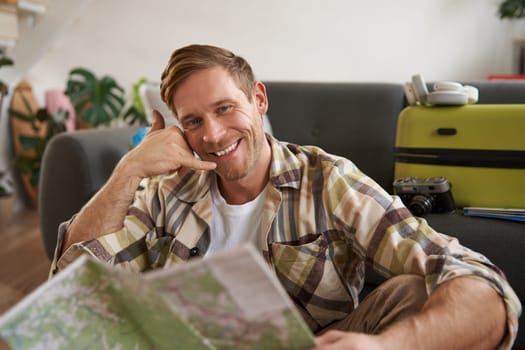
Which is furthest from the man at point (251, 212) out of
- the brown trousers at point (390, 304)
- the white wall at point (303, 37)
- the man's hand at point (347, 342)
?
the white wall at point (303, 37)

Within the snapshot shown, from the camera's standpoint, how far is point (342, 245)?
1089mm

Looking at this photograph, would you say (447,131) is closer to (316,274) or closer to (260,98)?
(260,98)

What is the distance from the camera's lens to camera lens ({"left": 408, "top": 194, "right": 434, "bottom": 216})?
1553 mm

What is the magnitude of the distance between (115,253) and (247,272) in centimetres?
70

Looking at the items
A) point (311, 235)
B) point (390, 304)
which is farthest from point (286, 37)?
point (390, 304)

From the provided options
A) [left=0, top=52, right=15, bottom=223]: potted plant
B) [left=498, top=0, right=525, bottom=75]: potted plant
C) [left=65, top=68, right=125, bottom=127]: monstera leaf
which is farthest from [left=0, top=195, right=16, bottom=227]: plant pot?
[left=498, top=0, right=525, bottom=75]: potted plant

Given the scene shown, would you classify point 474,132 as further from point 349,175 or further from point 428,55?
point 428,55

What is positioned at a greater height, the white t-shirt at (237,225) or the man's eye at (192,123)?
the man's eye at (192,123)

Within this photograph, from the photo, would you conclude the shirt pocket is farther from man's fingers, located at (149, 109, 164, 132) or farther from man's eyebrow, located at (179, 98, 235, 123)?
man's fingers, located at (149, 109, 164, 132)

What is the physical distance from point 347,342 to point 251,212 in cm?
51

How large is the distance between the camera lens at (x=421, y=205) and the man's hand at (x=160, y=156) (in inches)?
29.6

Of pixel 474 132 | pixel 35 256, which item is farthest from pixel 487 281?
pixel 35 256

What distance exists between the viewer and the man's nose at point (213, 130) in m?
1.10

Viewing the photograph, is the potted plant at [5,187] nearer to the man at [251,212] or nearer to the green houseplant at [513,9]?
the man at [251,212]
